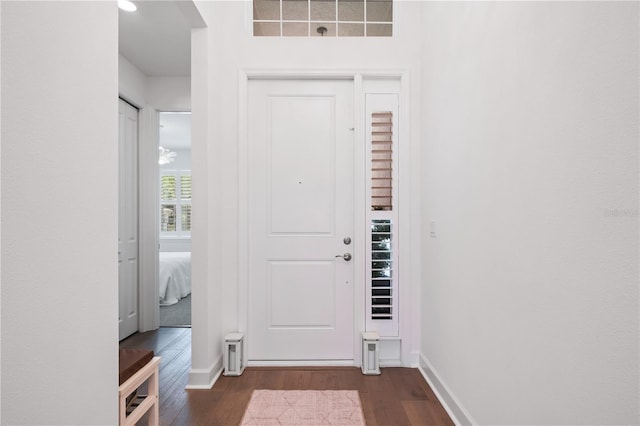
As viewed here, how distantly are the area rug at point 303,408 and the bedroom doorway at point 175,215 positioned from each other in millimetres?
2506

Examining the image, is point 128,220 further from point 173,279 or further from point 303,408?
point 303,408

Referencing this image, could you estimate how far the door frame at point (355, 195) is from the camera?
256 cm

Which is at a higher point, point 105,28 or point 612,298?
point 105,28


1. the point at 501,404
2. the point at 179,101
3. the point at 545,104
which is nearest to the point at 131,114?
the point at 179,101

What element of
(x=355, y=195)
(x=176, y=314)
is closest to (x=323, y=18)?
(x=355, y=195)

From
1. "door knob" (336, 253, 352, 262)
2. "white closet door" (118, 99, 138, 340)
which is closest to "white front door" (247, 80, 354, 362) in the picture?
"door knob" (336, 253, 352, 262)

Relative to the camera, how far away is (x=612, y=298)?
0.89 meters

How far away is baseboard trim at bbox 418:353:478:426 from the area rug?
52cm

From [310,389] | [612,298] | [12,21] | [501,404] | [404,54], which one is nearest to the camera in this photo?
[12,21]

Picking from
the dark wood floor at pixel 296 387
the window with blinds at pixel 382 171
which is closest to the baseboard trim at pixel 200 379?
the dark wood floor at pixel 296 387

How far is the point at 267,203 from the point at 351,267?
33.4 inches

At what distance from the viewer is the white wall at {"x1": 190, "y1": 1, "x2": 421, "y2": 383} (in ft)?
8.12

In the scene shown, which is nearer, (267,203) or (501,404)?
(501,404)

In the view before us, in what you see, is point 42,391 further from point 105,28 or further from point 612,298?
point 612,298
